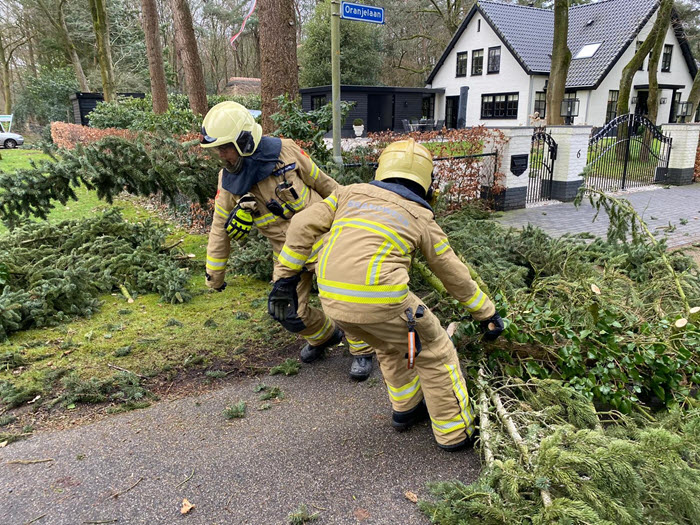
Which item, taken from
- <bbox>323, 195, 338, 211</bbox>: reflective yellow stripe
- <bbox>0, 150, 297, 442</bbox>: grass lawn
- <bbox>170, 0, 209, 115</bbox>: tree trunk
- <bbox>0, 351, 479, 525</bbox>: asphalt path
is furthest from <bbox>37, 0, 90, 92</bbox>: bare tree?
<bbox>323, 195, 338, 211</bbox>: reflective yellow stripe

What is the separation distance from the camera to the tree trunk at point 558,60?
551 inches

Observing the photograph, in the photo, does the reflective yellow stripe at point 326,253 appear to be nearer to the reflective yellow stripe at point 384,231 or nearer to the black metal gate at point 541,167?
the reflective yellow stripe at point 384,231

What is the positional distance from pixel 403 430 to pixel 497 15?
33.2 m

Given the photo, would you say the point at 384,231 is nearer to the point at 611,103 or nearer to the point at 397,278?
the point at 397,278

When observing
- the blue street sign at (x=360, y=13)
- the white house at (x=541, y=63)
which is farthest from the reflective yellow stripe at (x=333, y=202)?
the white house at (x=541, y=63)

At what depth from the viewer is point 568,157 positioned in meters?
10.1

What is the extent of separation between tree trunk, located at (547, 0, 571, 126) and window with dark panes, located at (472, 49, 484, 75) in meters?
18.1

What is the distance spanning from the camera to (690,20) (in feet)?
98.4

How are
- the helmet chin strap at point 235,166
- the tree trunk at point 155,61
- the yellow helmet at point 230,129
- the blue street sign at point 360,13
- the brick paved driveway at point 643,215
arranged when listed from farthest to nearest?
the tree trunk at point 155,61
the brick paved driveway at point 643,215
the blue street sign at point 360,13
the helmet chin strap at point 235,166
the yellow helmet at point 230,129

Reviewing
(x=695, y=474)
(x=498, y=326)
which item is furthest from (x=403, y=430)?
(x=695, y=474)

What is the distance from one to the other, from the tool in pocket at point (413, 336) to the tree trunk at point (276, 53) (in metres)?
5.20

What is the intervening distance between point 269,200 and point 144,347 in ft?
5.57

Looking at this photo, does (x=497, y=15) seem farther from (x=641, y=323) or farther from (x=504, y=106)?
(x=641, y=323)

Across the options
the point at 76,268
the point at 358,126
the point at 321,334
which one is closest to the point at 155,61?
the point at 76,268
